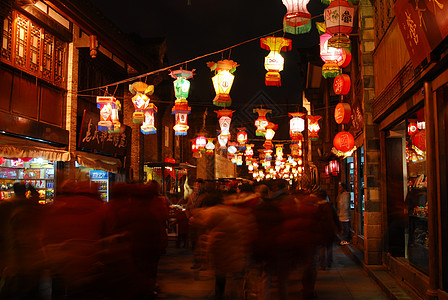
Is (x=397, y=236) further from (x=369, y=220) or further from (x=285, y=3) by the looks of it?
(x=285, y=3)

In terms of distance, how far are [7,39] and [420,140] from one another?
40.5ft

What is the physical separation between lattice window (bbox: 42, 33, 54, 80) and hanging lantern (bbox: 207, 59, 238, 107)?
244 inches

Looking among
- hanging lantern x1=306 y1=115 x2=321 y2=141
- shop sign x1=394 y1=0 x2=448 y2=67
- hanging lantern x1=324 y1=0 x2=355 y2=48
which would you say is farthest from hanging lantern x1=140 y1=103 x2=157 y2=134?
shop sign x1=394 y1=0 x2=448 y2=67

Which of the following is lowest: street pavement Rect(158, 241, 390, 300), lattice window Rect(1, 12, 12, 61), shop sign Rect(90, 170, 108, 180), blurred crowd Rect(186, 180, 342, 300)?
street pavement Rect(158, 241, 390, 300)

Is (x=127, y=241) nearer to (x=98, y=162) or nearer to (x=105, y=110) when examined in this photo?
(x=105, y=110)

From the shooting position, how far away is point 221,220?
19.6 feet

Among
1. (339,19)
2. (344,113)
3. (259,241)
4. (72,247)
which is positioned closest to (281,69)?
(344,113)

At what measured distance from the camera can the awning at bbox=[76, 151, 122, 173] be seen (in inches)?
688

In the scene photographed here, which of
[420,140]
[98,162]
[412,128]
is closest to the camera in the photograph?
[420,140]

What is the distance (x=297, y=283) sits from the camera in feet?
31.7

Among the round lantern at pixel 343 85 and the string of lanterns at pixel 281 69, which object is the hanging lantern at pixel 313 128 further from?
the round lantern at pixel 343 85

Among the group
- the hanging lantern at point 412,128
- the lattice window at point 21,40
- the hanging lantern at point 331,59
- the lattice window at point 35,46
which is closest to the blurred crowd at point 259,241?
the hanging lantern at point 412,128

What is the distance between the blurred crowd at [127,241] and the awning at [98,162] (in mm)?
11199

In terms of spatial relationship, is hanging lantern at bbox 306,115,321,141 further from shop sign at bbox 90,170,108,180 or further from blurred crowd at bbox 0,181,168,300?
blurred crowd at bbox 0,181,168,300
